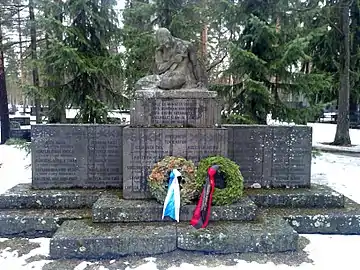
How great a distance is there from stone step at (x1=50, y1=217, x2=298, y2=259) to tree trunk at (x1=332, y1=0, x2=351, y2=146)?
1162cm

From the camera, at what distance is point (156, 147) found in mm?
5004

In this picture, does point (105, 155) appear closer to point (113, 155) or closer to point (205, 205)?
point (113, 155)

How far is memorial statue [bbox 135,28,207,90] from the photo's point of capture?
17.8 ft

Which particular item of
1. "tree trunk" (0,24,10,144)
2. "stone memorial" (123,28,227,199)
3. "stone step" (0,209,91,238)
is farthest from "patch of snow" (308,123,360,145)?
"tree trunk" (0,24,10,144)

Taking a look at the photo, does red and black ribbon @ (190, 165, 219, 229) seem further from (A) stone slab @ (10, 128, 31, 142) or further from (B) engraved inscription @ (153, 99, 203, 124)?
(A) stone slab @ (10, 128, 31, 142)

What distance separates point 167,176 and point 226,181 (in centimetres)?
83

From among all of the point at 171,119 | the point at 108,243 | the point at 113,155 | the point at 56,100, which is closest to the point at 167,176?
the point at 171,119

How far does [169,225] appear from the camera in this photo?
4.36 m

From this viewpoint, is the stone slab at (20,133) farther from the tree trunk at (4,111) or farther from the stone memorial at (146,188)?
the stone memorial at (146,188)

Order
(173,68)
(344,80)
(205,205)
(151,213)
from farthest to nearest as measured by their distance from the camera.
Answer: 1. (344,80)
2. (173,68)
3. (151,213)
4. (205,205)

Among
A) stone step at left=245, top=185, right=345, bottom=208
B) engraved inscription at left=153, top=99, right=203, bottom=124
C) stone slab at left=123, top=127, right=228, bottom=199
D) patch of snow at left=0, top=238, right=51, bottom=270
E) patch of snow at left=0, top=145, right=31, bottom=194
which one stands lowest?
patch of snow at left=0, top=238, right=51, bottom=270

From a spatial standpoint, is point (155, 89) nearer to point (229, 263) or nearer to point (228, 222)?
point (228, 222)

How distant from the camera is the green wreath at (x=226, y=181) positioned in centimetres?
457

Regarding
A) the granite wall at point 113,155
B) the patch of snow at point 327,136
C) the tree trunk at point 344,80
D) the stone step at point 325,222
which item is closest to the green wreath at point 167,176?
the granite wall at point 113,155
